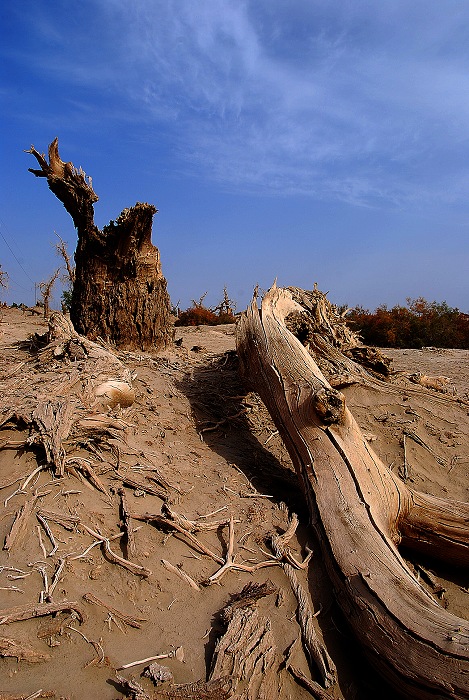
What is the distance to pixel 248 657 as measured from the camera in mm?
→ 2221

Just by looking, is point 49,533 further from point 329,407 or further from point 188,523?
point 329,407

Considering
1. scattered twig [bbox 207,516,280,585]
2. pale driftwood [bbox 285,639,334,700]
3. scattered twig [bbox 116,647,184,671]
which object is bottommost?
pale driftwood [bbox 285,639,334,700]

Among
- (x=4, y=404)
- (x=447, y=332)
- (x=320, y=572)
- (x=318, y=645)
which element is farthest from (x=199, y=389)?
(x=447, y=332)

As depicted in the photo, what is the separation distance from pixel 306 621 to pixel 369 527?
0.64 meters

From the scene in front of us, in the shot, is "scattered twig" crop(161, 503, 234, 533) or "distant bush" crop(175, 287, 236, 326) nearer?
"scattered twig" crop(161, 503, 234, 533)

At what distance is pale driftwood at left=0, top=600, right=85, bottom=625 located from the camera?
222 cm

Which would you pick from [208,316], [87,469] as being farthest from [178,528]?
[208,316]

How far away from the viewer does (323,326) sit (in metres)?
5.85

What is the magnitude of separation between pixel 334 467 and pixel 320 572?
0.66 meters

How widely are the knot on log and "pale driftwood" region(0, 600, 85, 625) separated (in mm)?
1865

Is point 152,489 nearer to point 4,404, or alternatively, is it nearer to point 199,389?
point 4,404

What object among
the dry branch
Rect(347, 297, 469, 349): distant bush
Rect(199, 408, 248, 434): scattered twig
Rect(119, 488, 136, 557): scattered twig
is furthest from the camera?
Rect(347, 297, 469, 349): distant bush

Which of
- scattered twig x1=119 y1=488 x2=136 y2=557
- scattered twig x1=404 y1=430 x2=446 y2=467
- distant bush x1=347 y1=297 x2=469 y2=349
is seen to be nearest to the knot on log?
scattered twig x1=119 y1=488 x2=136 y2=557

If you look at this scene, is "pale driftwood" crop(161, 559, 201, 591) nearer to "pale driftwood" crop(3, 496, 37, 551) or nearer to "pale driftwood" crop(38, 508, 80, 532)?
"pale driftwood" crop(38, 508, 80, 532)
